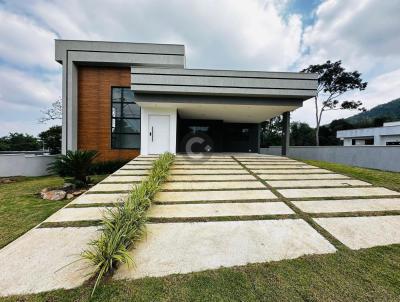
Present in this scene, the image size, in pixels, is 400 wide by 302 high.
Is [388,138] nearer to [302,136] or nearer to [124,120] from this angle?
[302,136]

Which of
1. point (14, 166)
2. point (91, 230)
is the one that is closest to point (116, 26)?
point (14, 166)

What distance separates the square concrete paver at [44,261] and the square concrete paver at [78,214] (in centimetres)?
32

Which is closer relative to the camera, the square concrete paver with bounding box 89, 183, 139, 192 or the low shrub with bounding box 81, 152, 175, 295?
the low shrub with bounding box 81, 152, 175, 295

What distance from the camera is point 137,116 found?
10.7 meters

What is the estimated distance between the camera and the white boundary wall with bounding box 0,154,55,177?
29.9 ft

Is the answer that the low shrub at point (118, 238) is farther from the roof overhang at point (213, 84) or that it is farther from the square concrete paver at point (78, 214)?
the roof overhang at point (213, 84)

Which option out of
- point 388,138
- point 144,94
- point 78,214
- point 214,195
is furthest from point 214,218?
point 388,138

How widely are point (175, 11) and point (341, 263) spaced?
471 inches

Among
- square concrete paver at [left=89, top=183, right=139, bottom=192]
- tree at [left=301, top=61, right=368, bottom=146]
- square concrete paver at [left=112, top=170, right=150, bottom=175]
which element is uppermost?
tree at [left=301, top=61, right=368, bottom=146]

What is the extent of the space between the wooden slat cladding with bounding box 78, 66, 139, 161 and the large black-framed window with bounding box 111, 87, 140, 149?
26cm

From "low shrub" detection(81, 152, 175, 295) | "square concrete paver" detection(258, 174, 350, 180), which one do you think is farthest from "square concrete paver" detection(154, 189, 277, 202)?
"square concrete paver" detection(258, 174, 350, 180)

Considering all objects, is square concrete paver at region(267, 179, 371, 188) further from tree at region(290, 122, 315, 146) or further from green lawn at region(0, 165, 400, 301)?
tree at region(290, 122, 315, 146)

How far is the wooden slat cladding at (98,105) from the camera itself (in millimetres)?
10508

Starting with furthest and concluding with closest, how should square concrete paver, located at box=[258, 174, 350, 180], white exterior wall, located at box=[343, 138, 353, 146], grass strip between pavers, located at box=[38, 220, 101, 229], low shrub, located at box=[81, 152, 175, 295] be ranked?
white exterior wall, located at box=[343, 138, 353, 146]
square concrete paver, located at box=[258, 174, 350, 180]
grass strip between pavers, located at box=[38, 220, 101, 229]
low shrub, located at box=[81, 152, 175, 295]
